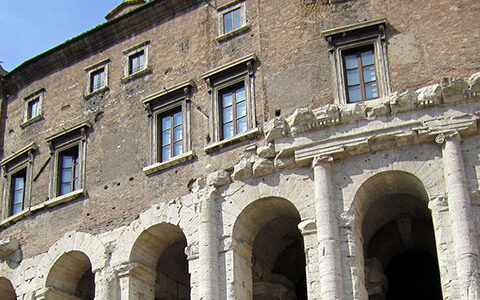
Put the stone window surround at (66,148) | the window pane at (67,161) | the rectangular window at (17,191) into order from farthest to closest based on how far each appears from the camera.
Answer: the rectangular window at (17,191)
the window pane at (67,161)
the stone window surround at (66,148)

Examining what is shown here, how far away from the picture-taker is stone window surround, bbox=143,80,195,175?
2239cm

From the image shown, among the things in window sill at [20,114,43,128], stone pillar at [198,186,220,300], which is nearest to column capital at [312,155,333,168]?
stone pillar at [198,186,220,300]

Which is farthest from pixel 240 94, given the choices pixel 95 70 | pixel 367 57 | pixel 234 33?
pixel 95 70

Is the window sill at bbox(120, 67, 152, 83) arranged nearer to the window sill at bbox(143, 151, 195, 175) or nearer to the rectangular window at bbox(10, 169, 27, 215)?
the window sill at bbox(143, 151, 195, 175)

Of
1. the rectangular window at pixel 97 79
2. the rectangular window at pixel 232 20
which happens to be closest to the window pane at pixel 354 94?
the rectangular window at pixel 232 20

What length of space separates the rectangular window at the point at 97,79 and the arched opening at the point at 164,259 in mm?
4919

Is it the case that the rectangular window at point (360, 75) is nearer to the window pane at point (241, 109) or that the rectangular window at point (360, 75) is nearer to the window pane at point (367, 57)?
the window pane at point (367, 57)

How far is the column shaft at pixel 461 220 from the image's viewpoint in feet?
58.2

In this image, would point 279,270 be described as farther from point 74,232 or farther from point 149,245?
point 74,232

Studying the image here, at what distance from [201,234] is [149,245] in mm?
2005

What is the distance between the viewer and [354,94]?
20.9 metres

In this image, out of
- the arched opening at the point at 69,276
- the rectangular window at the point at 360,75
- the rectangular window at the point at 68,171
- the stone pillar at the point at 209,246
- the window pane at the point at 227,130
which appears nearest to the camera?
the stone pillar at the point at 209,246

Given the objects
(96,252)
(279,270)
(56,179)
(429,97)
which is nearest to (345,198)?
(429,97)

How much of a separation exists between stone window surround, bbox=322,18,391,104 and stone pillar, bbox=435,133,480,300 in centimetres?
223
